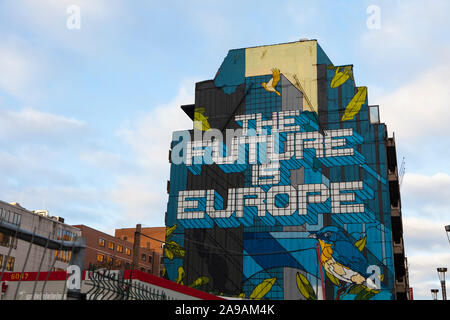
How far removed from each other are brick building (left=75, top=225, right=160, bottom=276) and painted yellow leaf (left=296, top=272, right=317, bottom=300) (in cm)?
5978

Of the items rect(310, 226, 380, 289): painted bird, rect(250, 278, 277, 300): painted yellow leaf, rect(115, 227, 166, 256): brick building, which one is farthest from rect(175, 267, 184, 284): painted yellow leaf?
rect(115, 227, 166, 256): brick building

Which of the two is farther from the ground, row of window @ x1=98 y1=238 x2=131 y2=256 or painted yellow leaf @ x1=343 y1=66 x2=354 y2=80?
painted yellow leaf @ x1=343 y1=66 x2=354 y2=80

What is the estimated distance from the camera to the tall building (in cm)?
5353

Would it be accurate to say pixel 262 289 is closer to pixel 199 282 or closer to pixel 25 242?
pixel 199 282

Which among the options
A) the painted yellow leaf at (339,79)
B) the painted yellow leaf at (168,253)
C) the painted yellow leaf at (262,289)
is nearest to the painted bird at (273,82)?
the painted yellow leaf at (339,79)

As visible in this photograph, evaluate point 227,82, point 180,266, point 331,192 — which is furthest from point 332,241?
point 227,82

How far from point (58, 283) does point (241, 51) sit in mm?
40047

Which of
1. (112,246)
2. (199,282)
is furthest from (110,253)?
(199,282)

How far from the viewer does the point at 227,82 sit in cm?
6488

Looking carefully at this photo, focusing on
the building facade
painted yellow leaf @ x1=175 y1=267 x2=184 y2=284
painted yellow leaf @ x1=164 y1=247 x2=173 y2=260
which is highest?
the building facade

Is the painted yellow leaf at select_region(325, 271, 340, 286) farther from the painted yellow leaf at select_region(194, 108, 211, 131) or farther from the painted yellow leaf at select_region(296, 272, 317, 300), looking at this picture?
the painted yellow leaf at select_region(194, 108, 211, 131)
